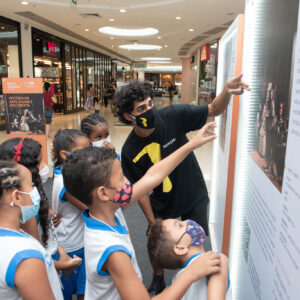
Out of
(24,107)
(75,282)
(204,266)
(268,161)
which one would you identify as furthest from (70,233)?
(24,107)

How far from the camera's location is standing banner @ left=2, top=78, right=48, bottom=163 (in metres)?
5.45

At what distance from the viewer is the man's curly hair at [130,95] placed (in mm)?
2020

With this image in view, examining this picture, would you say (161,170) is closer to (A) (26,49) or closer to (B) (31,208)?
(B) (31,208)

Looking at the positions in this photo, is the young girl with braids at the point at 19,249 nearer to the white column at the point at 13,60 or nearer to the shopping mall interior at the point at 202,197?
the shopping mall interior at the point at 202,197

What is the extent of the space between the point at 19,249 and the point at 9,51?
11189mm

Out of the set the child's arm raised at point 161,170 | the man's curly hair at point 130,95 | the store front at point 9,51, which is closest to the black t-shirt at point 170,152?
the man's curly hair at point 130,95

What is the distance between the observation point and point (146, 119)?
196 centimetres

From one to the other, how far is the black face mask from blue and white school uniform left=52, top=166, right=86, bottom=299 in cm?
62

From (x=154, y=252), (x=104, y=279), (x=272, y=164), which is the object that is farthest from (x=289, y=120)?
(x=104, y=279)

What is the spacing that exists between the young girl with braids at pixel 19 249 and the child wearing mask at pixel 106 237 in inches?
6.5

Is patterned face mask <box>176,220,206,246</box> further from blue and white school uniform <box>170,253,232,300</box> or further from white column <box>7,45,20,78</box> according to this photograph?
white column <box>7,45,20,78</box>

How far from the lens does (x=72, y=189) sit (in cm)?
123

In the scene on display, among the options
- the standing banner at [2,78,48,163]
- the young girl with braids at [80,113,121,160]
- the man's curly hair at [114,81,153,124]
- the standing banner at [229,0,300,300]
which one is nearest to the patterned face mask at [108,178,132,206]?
the standing banner at [229,0,300,300]

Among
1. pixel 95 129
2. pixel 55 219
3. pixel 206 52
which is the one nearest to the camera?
pixel 55 219
